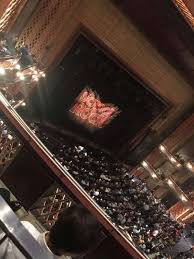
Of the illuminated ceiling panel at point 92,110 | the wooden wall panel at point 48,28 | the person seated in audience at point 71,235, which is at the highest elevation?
the wooden wall panel at point 48,28

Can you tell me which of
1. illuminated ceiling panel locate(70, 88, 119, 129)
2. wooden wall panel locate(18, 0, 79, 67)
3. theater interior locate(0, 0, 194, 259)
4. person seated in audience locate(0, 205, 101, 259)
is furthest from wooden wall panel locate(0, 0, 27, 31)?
person seated in audience locate(0, 205, 101, 259)

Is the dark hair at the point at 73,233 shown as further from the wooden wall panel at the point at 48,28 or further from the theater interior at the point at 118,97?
the wooden wall panel at the point at 48,28

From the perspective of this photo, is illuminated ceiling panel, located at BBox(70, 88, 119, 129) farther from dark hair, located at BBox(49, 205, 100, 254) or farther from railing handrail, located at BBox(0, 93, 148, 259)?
dark hair, located at BBox(49, 205, 100, 254)

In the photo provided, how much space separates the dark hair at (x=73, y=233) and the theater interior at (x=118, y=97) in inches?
207

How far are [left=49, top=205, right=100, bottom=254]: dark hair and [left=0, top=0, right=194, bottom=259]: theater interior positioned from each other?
17.2 feet

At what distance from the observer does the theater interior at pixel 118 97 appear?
9812mm

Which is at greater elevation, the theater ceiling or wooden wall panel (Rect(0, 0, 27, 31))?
wooden wall panel (Rect(0, 0, 27, 31))

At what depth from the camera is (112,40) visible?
11914 mm

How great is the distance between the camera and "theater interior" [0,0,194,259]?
32.2 ft

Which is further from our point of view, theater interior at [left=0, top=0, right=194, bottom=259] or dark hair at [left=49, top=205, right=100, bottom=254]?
theater interior at [left=0, top=0, right=194, bottom=259]

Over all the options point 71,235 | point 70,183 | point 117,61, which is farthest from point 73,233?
point 117,61

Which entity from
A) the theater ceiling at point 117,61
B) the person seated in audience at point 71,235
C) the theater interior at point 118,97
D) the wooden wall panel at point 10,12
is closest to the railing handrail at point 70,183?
the person seated in audience at point 71,235

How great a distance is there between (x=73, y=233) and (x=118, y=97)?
419 inches

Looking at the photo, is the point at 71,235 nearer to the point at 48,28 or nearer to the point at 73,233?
the point at 73,233
